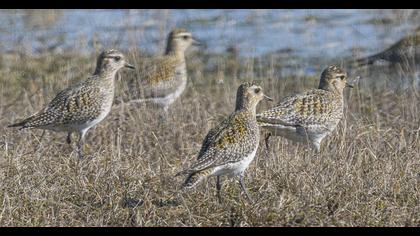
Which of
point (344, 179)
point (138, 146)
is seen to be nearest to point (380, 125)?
point (138, 146)

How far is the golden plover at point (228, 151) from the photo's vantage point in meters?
8.12

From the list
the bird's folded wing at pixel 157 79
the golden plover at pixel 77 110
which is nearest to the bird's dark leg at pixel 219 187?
the golden plover at pixel 77 110

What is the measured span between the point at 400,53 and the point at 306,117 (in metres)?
4.82

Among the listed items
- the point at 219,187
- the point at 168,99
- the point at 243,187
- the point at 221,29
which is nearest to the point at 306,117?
the point at 219,187

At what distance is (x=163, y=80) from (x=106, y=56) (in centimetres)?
175

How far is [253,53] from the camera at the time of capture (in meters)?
15.7

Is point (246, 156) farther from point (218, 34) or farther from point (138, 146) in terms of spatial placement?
point (218, 34)

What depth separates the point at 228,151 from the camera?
8.42 m

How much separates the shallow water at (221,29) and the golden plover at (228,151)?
20.7ft

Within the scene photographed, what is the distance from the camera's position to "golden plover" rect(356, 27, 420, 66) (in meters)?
15.0

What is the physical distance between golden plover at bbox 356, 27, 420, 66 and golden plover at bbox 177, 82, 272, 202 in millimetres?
6161

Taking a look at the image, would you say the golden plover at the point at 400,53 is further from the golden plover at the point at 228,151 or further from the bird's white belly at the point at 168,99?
the golden plover at the point at 228,151

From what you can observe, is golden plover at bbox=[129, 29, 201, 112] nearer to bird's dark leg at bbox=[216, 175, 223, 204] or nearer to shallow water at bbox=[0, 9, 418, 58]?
shallow water at bbox=[0, 9, 418, 58]

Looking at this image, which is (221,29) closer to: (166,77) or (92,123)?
(166,77)
